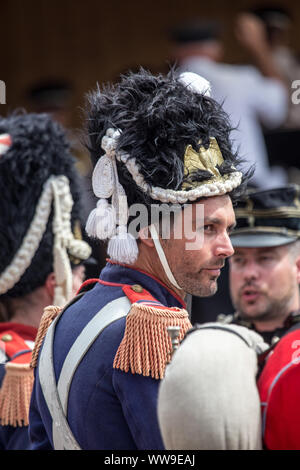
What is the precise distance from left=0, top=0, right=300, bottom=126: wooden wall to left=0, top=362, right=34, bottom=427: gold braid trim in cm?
686

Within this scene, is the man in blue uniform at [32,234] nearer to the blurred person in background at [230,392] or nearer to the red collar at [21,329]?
the red collar at [21,329]

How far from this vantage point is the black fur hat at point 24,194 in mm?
3703

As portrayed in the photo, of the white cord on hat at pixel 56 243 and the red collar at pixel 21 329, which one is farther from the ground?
the white cord on hat at pixel 56 243

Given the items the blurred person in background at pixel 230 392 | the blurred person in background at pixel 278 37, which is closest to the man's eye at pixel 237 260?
the blurred person in background at pixel 230 392

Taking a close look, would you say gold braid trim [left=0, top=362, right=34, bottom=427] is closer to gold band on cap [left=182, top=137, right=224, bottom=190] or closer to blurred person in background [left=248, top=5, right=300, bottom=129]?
gold band on cap [left=182, top=137, right=224, bottom=190]

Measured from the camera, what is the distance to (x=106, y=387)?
2.55 m

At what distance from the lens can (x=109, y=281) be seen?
2.80 m

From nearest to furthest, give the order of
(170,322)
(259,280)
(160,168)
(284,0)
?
(170,322) → (160,168) → (259,280) → (284,0)

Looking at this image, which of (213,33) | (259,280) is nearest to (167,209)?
(259,280)

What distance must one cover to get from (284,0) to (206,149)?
23.7ft

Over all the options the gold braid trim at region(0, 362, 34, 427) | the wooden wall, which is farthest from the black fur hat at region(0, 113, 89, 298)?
the wooden wall

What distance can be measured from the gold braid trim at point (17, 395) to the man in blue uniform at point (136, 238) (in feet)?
1.15

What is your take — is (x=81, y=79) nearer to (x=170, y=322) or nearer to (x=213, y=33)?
(x=213, y=33)

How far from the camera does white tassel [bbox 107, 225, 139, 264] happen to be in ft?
9.14
